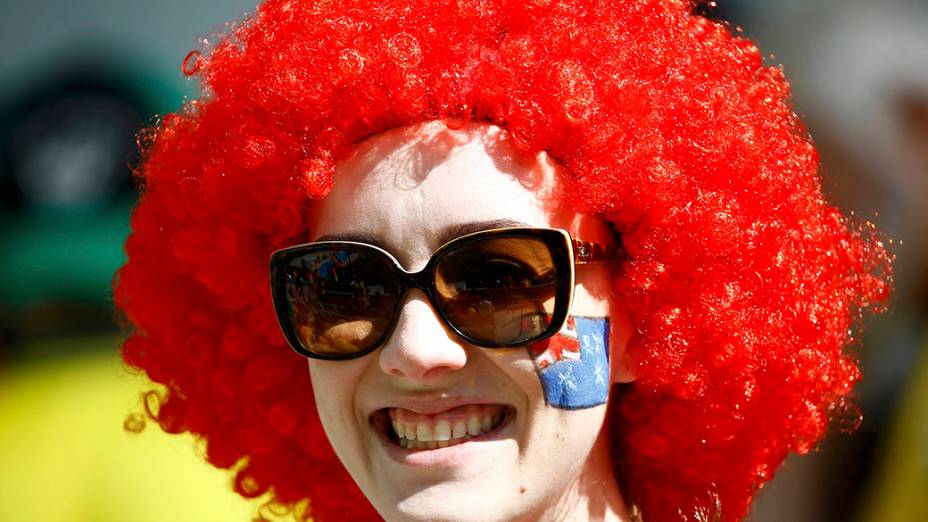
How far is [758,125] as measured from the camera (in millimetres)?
2348

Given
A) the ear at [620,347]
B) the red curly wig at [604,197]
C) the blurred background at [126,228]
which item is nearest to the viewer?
the red curly wig at [604,197]

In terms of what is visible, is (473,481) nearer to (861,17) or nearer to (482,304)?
(482,304)

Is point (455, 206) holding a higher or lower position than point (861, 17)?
higher

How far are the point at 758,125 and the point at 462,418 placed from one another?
884 mm

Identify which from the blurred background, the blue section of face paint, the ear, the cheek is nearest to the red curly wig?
the ear

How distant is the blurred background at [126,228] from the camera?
4.16 metres

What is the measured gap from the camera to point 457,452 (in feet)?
6.89

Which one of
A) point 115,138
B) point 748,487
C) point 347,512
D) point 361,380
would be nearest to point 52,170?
point 115,138

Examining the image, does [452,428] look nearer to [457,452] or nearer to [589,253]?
[457,452]

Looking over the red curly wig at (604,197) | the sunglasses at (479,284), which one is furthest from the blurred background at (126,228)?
the sunglasses at (479,284)

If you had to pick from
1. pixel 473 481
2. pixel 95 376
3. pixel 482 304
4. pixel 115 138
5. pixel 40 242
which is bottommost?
pixel 95 376

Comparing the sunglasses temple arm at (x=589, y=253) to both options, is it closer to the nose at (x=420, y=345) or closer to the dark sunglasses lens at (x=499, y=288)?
the dark sunglasses lens at (x=499, y=288)

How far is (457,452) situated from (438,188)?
0.50m

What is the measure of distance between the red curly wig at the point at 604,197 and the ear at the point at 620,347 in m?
0.02
